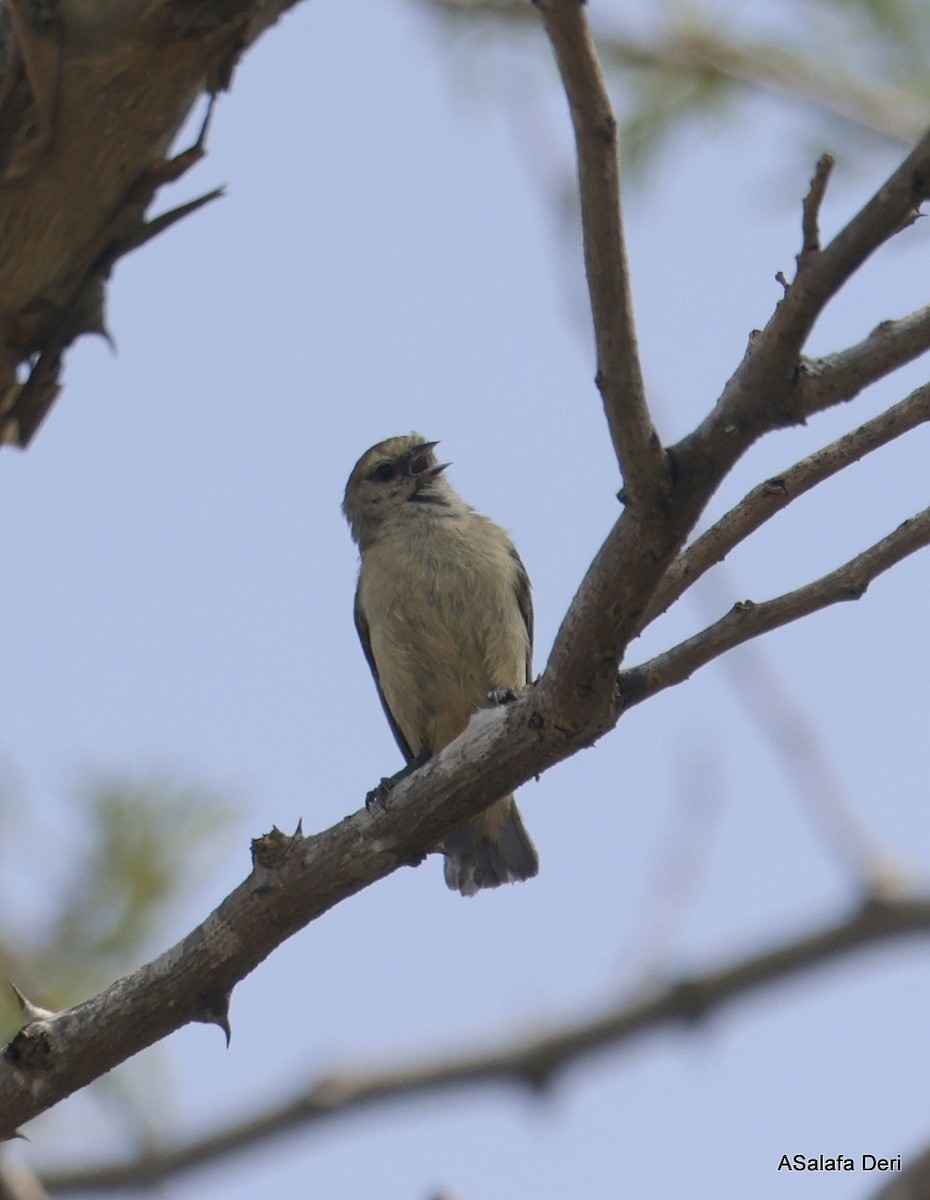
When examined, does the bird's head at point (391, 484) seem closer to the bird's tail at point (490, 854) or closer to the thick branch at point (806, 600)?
the bird's tail at point (490, 854)

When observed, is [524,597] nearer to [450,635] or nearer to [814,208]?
[450,635]

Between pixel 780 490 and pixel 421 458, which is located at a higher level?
pixel 421 458

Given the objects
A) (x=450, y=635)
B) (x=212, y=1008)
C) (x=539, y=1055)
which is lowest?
(x=539, y=1055)

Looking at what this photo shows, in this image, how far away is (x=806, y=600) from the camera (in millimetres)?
3670

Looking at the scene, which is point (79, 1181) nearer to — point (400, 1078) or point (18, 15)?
point (400, 1078)

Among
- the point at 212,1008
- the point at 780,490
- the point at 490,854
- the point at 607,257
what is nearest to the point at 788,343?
the point at 607,257

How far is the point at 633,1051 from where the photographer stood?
112 inches

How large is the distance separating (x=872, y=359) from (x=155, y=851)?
145 inches

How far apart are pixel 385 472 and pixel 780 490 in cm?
459

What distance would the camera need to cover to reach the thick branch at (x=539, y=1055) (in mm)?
2590

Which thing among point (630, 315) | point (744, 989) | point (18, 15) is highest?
point (18, 15)

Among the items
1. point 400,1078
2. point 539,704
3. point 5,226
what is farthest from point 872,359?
point 5,226

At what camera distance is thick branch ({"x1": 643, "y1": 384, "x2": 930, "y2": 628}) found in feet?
11.9

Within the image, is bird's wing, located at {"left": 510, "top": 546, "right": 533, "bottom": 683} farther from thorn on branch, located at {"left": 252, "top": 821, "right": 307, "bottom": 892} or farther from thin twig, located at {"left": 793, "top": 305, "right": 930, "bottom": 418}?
thin twig, located at {"left": 793, "top": 305, "right": 930, "bottom": 418}
